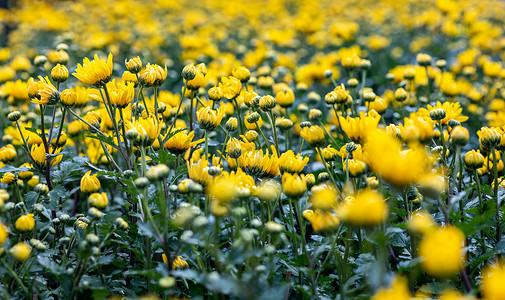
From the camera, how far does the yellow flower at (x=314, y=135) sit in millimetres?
2156

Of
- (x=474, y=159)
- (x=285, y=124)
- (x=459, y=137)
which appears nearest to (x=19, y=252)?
(x=285, y=124)

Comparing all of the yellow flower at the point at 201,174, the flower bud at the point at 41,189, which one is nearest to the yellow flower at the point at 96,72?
the flower bud at the point at 41,189

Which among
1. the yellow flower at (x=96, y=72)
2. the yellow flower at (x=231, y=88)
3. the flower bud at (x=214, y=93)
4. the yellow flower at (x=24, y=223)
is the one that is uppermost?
the yellow flower at (x=231, y=88)

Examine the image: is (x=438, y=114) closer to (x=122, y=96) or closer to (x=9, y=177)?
(x=122, y=96)

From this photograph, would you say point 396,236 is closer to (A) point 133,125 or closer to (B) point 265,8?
(A) point 133,125

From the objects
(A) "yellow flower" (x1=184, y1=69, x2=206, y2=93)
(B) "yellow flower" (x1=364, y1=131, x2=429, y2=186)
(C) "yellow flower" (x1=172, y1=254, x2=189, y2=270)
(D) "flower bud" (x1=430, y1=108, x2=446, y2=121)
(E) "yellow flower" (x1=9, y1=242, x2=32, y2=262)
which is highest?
(A) "yellow flower" (x1=184, y1=69, x2=206, y2=93)

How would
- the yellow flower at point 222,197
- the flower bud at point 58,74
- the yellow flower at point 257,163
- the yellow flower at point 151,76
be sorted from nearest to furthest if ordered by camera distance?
the yellow flower at point 222,197
the yellow flower at point 257,163
the yellow flower at point 151,76
the flower bud at point 58,74

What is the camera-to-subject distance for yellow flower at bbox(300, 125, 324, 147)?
2156mm

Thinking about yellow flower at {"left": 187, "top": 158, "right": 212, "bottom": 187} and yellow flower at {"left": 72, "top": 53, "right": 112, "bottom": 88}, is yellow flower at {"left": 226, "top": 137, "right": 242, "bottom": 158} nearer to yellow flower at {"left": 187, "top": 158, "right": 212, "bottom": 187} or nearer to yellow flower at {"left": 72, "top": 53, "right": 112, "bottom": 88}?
yellow flower at {"left": 187, "top": 158, "right": 212, "bottom": 187}

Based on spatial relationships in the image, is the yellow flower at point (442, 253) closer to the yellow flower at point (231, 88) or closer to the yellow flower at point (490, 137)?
the yellow flower at point (490, 137)

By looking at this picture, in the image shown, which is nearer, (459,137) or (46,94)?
(459,137)

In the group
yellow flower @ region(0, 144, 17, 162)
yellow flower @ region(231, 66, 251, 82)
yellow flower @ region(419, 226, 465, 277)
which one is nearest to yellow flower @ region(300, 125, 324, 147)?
yellow flower @ region(231, 66, 251, 82)

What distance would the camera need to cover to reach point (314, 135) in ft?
7.13

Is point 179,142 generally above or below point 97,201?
above
